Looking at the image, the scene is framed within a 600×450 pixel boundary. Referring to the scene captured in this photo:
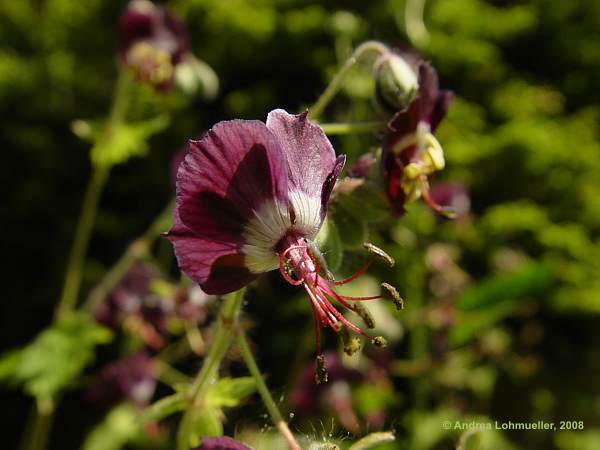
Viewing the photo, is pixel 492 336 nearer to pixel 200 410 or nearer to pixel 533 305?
pixel 533 305

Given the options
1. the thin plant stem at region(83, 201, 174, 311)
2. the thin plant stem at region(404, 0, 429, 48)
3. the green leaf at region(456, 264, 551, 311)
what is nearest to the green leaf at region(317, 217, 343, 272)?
the thin plant stem at region(83, 201, 174, 311)

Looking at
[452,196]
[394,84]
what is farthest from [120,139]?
[452,196]

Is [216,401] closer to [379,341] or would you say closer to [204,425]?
[204,425]

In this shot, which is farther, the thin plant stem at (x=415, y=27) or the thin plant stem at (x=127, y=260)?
the thin plant stem at (x=415, y=27)

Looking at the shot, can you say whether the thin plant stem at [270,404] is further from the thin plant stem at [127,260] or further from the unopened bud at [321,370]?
the thin plant stem at [127,260]

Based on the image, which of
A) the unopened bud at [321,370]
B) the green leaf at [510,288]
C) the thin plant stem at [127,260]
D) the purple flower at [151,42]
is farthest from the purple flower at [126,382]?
the unopened bud at [321,370]
